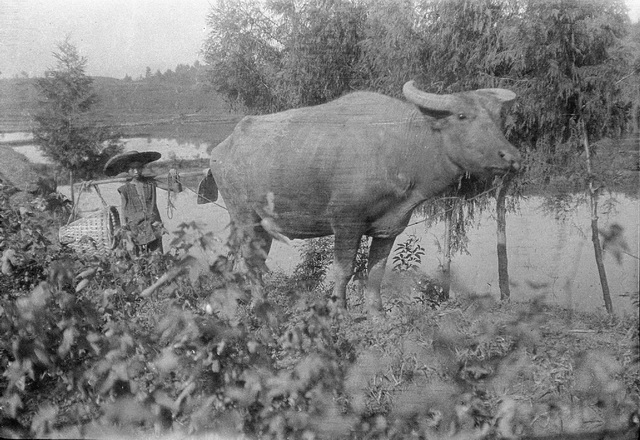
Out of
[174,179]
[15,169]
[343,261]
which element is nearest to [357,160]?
[343,261]

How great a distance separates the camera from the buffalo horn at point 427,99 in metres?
3.61

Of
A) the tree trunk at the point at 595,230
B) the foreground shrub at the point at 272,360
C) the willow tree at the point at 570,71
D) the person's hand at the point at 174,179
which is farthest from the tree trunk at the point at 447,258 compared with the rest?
the person's hand at the point at 174,179

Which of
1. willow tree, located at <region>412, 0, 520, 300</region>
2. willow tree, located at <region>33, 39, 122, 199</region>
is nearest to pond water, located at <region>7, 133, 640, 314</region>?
willow tree, located at <region>412, 0, 520, 300</region>

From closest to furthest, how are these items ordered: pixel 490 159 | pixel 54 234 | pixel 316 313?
1. pixel 316 313
2. pixel 490 159
3. pixel 54 234

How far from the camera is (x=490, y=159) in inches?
141

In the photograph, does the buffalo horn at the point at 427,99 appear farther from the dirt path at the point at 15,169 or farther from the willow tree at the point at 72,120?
the dirt path at the point at 15,169

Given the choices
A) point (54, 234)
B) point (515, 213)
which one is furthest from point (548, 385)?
point (54, 234)

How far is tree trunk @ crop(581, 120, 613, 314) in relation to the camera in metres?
3.82

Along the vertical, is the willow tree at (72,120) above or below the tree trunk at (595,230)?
above

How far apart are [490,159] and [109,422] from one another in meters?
2.57

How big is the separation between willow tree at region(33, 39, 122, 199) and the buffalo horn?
6.28 ft

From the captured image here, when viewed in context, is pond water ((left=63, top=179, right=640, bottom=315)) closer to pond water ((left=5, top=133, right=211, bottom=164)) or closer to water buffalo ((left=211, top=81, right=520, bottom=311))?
water buffalo ((left=211, top=81, right=520, bottom=311))

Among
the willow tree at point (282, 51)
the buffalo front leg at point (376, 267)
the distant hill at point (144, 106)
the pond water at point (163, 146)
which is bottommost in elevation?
the buffalo front leg at point (376, 267)

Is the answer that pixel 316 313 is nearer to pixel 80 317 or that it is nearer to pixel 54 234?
pixel 80 317
